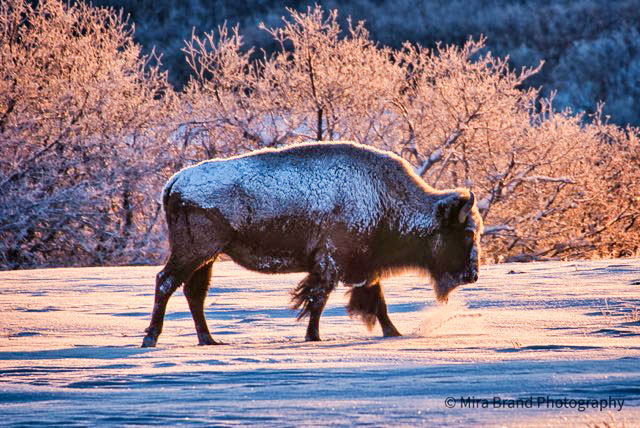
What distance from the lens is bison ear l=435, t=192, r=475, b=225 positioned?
884 cm

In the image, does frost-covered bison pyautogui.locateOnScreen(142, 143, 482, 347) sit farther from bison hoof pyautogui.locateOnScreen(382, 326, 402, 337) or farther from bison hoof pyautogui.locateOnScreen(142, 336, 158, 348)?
bison hoof pyautogui.locateOnScreen(142, 336, 158, 348)

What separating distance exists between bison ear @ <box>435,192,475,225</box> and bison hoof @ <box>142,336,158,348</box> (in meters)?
2.56

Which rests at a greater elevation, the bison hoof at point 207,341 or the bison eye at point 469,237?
the bison eye at point 469,237

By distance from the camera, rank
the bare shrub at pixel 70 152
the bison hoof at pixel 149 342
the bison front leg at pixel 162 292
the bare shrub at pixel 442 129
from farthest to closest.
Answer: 1. the bare shrub at pixel 442 129
2. the bare shrub at pixel 70 152
3. the bison front leg at pixel 162 292
4. the bison hoof at pixel 149 342

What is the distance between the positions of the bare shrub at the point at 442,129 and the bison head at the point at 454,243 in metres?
12.2

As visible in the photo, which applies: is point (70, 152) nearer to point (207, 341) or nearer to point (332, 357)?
point (207, 341)

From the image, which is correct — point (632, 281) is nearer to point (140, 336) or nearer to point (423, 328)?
point (423, 328)

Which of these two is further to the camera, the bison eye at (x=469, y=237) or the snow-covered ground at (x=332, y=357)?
the bison eye at (x=469, y=237)

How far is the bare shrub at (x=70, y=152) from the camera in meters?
18.9

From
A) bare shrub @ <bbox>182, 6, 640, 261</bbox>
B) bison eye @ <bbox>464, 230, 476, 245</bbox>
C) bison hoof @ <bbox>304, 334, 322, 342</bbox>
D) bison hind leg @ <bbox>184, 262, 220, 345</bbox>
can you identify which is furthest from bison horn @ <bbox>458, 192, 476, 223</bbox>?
bare shrub @ <bbox>182, 6, 640, 261</bbox>

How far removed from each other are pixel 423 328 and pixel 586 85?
140ft

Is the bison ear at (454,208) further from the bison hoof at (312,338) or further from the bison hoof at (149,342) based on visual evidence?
the bison hoof at (149,342)

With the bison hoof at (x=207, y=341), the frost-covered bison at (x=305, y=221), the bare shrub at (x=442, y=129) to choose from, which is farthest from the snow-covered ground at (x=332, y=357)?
the bare shrub at (x=442, y=129)

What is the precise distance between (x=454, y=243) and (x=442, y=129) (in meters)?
14.0
